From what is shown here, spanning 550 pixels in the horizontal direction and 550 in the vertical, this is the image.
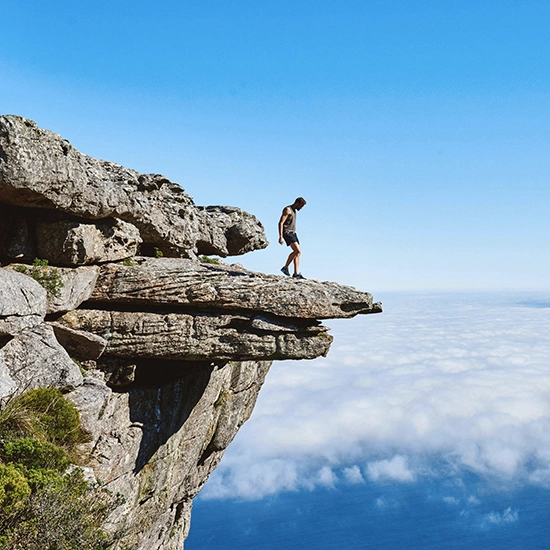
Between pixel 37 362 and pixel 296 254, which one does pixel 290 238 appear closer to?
pixel 296 254

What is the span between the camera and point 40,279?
1775cm

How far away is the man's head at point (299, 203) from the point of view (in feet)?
71.9

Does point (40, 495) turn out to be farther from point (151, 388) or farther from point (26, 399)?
point (151, 388)

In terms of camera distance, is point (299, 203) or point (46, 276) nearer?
point (46, 276)

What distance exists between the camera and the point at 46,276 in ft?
58.5

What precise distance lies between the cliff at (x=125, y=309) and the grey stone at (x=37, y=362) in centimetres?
3

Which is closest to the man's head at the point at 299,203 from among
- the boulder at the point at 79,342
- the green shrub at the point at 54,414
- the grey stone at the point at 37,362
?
the boulder at the point at 79,342

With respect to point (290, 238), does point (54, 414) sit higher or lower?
lower

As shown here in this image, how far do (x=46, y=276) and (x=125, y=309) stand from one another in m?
3.51

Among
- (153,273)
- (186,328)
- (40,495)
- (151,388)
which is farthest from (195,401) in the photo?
(40,495)

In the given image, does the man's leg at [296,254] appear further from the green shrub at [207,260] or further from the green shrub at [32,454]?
the green shrub at [32,454]

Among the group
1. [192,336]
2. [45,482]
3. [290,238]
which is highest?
[290,238]

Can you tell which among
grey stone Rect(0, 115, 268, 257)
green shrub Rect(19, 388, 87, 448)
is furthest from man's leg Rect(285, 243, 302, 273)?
green shrub Rect(19, 388, 87, 448)

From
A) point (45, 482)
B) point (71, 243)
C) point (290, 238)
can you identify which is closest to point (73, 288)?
point (71, 243)
